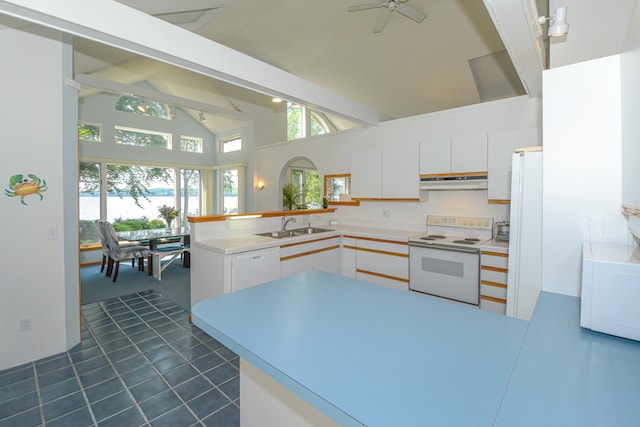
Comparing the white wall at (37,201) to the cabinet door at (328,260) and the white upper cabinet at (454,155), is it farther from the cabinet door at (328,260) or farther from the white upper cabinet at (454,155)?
the white upper cabinet at (454,155)

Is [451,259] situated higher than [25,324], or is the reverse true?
[451,259]

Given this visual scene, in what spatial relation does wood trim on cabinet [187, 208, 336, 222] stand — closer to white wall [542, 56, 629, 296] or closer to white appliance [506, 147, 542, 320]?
white appliance [506, 147, 542, 320]

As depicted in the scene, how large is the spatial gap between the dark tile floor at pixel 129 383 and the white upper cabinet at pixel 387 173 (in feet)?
9.46

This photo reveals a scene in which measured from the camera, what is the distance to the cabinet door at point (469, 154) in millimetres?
3324

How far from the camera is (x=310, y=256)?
3.88 metres

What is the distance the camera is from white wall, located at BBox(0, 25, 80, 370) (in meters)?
2.34

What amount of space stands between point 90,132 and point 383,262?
22.4ft

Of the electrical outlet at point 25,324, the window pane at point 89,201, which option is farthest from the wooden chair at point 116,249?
the electrical outlet at point 25,324

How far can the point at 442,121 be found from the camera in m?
3.98

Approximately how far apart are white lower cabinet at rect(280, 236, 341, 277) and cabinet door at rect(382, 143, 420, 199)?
1.09 meters

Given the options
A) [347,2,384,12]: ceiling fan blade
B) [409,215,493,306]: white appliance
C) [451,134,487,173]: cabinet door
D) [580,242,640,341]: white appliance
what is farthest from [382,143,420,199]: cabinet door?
[580,242,640,341]: white appliance

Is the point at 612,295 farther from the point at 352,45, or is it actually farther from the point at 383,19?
the point at 352,45

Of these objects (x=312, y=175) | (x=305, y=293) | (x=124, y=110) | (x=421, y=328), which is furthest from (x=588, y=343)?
(x=124, y=110)

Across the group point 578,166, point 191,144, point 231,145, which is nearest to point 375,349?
point 578,166
